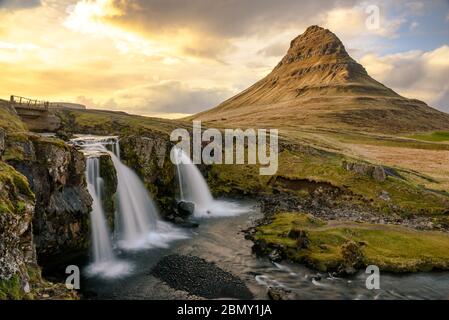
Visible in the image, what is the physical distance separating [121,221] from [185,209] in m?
12.2

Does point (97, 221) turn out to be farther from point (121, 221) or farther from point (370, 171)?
point (370, 171)

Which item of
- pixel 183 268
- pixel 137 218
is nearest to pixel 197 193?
pixel 137 218

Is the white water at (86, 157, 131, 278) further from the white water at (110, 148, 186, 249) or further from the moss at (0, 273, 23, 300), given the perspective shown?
the moss at (0, 273, 23, 300)

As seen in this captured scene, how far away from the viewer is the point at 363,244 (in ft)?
127

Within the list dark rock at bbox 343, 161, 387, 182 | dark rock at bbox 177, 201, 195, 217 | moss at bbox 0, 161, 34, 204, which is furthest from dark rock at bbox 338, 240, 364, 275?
dark rock at bbox 343, 161, 387, 182

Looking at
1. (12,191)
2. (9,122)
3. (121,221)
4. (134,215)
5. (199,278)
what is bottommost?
(199,278)

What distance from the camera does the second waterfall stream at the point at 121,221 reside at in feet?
115

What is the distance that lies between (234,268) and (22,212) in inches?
727

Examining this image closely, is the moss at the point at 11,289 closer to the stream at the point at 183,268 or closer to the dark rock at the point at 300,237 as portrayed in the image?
the stream at the point at 183,268

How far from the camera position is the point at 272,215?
5103 cm

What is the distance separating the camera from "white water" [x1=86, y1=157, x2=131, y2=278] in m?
32.8

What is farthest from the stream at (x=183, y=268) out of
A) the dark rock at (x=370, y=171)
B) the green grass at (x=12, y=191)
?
the dark rock at (x=370, y=171)
